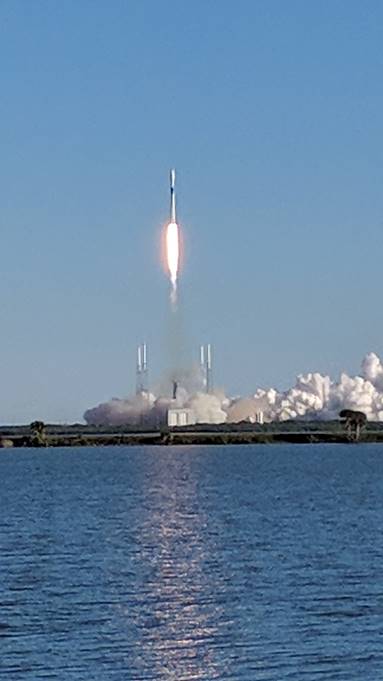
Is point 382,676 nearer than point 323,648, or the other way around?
point 382,676

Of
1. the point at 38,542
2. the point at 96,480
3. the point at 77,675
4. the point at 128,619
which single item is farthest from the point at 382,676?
the point at 96,480

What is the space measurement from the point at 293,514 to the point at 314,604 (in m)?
50.6

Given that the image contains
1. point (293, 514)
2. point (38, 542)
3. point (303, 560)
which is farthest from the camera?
point (293, 514)

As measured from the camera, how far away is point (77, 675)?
4656 cm

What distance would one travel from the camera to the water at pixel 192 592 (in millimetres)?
48562

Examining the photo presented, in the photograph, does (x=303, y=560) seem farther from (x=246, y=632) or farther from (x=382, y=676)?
(x=382, y=676)

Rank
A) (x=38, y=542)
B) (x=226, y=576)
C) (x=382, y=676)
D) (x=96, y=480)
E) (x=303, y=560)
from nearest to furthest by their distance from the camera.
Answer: (x=382, y=676) → (x=226, y=576) → (x=303, y=560) → (x=38, y=542) → (x=96, y=480)

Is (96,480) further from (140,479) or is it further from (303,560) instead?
(303,560)

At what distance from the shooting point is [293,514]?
359 feet

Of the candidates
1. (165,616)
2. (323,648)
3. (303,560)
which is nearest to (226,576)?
(303,560)

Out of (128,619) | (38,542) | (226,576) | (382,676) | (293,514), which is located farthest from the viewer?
(293,514)

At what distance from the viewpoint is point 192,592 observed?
64.0 m

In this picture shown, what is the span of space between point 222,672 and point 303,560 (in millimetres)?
27674

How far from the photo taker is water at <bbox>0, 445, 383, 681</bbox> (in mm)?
48562
